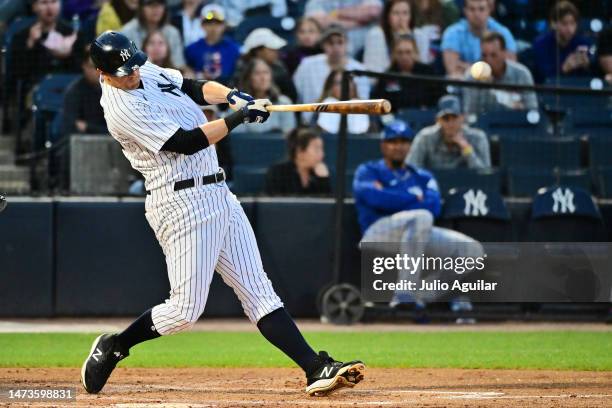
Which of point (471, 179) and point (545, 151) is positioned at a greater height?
point (545, 151)

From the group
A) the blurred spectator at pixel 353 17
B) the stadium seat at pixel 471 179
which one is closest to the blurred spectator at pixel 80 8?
the blurred spectator at pixel 353 17

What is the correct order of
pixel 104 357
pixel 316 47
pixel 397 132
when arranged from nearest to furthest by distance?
pixel 104 357, pixel 397 132, pixel 316 47

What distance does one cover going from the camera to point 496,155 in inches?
388

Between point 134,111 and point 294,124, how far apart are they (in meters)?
5.05

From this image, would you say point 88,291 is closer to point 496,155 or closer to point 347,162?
point 347,162

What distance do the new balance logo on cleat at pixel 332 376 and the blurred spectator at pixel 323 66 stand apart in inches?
202

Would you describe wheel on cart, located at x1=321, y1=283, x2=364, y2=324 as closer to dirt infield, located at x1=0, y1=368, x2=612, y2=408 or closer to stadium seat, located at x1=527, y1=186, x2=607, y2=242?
stadium seat, located at x1=527, y1=186, x2=607, y2=242

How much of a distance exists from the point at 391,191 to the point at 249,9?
305 cm

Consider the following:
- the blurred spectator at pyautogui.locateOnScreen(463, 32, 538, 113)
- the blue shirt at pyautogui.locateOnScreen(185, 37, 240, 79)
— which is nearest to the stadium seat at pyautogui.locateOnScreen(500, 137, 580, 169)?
the blurred spectator at pyautogui.locateOnScreen(463, 32, 538, 113)

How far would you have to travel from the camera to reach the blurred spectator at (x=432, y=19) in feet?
35.5

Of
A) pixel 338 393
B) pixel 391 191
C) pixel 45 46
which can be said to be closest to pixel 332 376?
pixel 338 393

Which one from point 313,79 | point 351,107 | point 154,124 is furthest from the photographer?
point 313,79

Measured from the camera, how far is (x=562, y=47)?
10695 mm

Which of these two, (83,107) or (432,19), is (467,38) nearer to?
(432,19)
